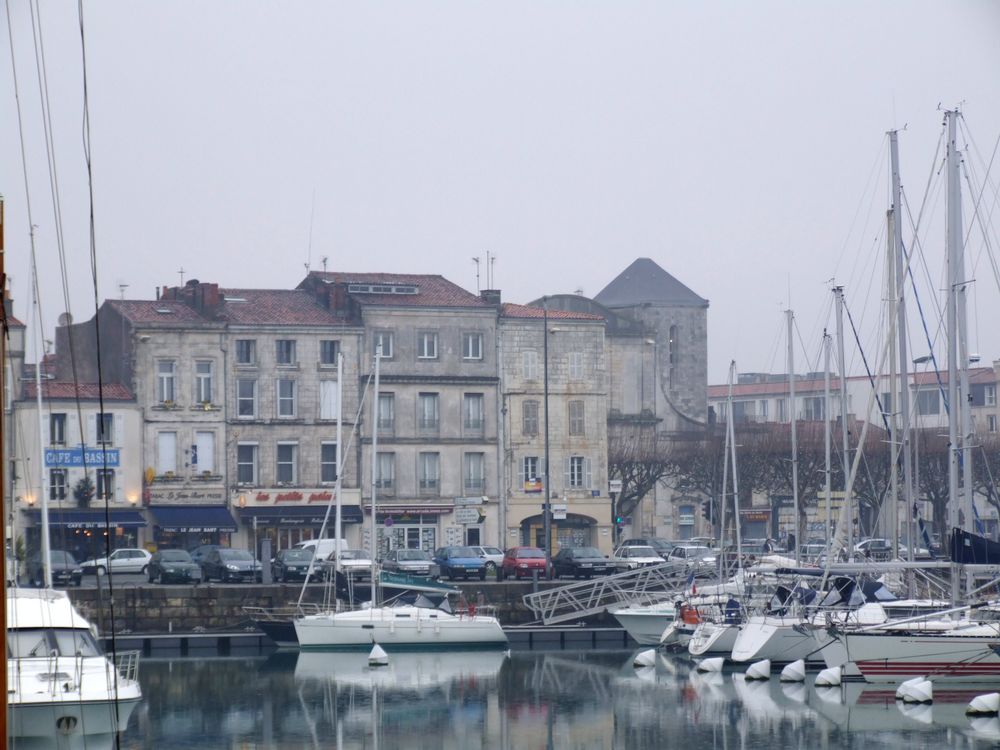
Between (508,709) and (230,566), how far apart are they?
1790 centimetres

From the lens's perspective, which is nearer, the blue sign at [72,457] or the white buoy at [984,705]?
the white buoy at [984,705]

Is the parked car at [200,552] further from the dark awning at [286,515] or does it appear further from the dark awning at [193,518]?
the dark awning at [286,515]

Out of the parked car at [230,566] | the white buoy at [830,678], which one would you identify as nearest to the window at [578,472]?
the parked car at [230,566]

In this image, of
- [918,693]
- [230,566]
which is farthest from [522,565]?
[918,693]

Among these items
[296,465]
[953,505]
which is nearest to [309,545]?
[296,465]

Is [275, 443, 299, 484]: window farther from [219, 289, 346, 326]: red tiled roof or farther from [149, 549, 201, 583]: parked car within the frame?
[149, 549, 201, 583]: parked car

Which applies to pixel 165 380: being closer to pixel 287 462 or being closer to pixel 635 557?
pixel 287 462

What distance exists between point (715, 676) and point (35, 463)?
30182mm

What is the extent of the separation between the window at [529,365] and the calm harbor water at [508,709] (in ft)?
83.7

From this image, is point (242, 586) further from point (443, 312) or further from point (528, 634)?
point (443, 312)

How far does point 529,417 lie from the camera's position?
65.0 meters

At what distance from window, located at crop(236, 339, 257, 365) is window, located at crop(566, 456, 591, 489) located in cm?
1373

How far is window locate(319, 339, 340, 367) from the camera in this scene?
6244 centimetres

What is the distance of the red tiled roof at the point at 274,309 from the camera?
6225cm
